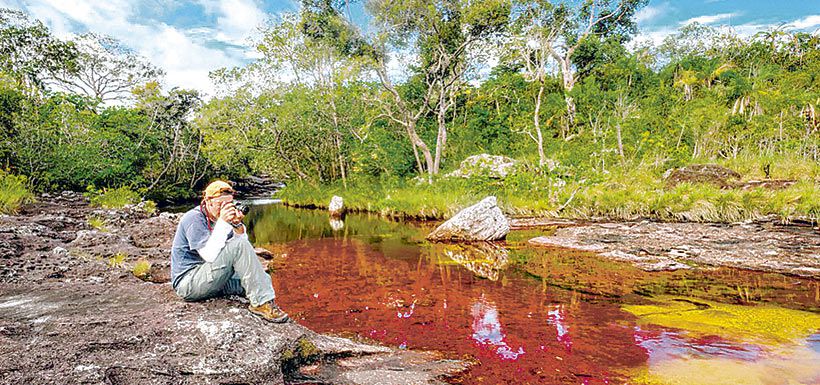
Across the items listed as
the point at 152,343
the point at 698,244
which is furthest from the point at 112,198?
the point at 698,244

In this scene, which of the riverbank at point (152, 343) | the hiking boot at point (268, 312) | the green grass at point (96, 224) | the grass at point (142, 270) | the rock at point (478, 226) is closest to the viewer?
the riverbank at point (152, 343)

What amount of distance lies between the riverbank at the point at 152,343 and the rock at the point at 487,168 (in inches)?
587

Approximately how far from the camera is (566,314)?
606 cm

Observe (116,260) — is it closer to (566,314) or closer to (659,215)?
(566,314)

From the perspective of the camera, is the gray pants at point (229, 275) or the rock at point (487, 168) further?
the rock at point (487, 168)

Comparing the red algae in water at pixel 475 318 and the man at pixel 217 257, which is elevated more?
the man at pixel 217 257

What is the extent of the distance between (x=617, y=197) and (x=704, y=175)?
16.7 ft

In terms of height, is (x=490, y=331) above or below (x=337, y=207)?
below

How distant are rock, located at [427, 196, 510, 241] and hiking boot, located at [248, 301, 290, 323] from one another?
850 cm

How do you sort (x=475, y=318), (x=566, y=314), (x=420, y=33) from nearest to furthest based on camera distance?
(x=475, y=318) < (x=566, y=314) < (x=420, y=33)

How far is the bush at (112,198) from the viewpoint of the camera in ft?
56.2

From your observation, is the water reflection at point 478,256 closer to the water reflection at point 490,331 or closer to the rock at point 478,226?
the rock at point 478,226

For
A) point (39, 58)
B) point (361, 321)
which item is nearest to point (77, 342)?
point (361, 321)

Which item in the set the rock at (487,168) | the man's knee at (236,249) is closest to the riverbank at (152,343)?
the man's knee at (236,249)
